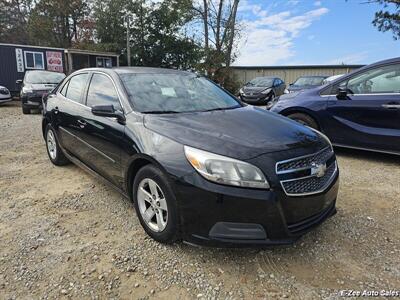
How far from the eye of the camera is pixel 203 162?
88.6 inches

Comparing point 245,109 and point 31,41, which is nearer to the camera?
point 245,109

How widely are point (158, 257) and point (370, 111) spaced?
155 inches

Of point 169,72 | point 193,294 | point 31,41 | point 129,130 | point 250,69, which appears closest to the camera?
point 193,294

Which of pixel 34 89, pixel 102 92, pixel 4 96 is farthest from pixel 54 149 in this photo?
pixel 4 96

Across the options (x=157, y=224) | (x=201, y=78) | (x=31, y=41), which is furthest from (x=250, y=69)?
(x=157, y=224)

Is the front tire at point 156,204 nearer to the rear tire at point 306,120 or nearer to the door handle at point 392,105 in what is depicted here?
the rear tire at point 306,120

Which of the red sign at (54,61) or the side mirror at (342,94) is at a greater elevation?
the red sign at (54,61)

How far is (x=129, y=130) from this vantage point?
2.85 meters

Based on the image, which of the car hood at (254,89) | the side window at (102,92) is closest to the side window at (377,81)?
the side window at (102,92)

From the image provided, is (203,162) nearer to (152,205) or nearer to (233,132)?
(233,132)

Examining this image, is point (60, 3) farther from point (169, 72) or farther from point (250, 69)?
point (169, 72)

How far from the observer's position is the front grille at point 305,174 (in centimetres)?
226

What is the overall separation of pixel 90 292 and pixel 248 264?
3.74 feet

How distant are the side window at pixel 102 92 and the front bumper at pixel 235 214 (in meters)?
1.34
